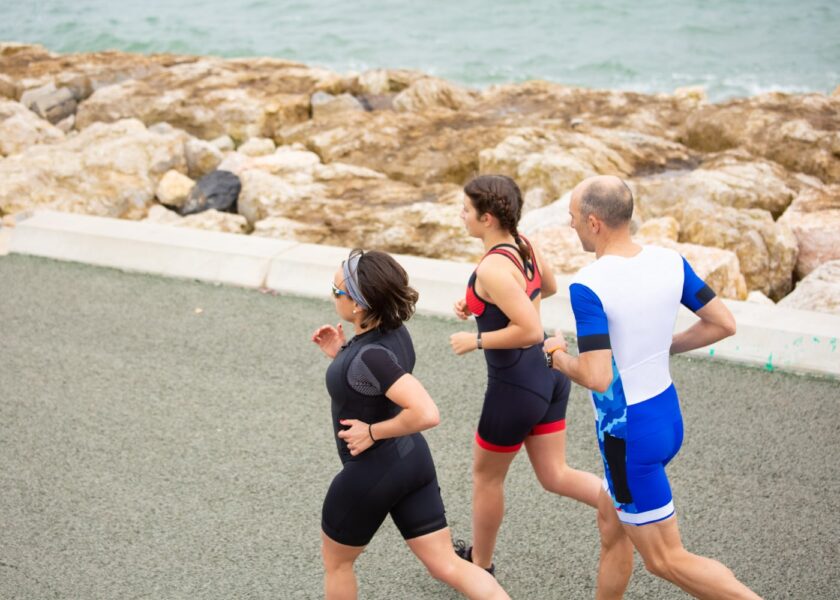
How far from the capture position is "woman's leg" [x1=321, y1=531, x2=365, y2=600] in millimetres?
3453

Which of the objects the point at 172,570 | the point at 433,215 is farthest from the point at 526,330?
the point at 433,215

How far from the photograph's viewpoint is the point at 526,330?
370cm

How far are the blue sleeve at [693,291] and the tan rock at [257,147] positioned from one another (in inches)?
370

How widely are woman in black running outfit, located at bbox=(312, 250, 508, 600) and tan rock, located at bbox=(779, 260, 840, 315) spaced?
429 cm

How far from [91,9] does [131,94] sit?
33.3 meters

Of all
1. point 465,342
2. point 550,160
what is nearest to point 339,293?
point 465,342

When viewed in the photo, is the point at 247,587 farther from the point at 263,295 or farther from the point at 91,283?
the point at 91,283

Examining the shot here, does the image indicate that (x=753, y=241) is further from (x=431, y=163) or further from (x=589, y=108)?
(x=589, y=108)

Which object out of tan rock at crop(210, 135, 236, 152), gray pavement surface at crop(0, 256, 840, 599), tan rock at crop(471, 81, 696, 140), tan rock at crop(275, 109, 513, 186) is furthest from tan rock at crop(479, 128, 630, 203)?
tan rock at crop(210, 135, 236, 152)

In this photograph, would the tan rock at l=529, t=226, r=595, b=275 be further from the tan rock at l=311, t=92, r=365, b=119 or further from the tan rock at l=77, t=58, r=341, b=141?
the tan rock at l=311, t=92, r=365, b=119

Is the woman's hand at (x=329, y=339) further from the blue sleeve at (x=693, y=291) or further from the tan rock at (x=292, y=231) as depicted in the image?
the tan rock at (x=292, y=231)

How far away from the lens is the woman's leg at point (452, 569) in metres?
3.40

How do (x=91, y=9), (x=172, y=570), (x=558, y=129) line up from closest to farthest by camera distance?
(x=172, y=570) → (x=558, y=129) → (x=91, y=9)

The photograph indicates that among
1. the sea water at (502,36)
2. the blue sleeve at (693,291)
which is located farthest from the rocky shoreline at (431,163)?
the sea water at (502,36)
